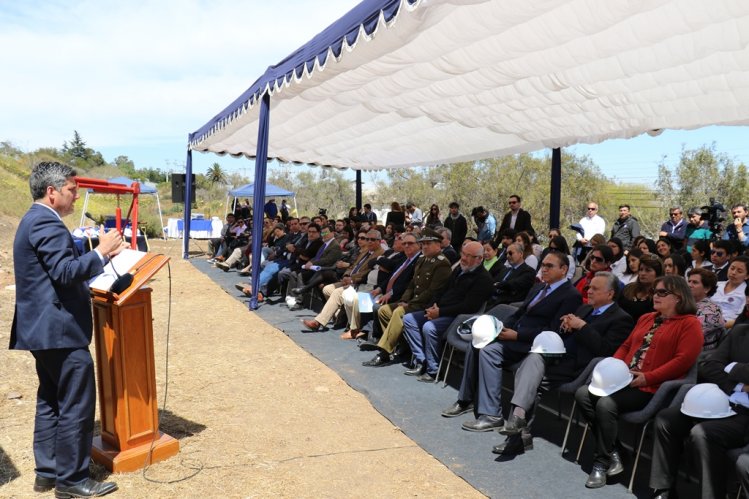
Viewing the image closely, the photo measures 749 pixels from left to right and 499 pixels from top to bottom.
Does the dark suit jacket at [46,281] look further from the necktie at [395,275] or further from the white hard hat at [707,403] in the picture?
the necktie at [395,275]

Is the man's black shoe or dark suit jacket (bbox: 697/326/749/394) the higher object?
dark suit jacket (bbox: 697/326/749/394)

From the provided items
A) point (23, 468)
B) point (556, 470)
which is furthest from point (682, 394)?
point (23, 468)

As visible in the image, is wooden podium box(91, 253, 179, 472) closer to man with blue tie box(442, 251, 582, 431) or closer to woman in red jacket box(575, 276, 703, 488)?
man with blue tie box(442, 251, 582, 431)

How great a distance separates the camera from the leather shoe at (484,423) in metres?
4.02

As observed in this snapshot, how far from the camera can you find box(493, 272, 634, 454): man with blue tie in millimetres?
3670

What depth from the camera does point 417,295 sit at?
5645mm

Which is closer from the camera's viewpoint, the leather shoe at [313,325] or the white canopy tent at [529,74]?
the white canopy tent at [529,74]

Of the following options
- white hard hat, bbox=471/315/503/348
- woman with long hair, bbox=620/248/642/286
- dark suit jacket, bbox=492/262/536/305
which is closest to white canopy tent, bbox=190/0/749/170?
woman with long hair, bbox=620/248/642/286

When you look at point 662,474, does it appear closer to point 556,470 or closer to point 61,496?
point 556,470

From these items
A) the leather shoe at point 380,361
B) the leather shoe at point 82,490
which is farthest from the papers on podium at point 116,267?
the leather shoe at point 380,361

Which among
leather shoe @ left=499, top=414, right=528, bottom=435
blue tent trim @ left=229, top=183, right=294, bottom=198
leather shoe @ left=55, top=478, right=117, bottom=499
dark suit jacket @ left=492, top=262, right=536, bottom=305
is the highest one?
blue tent trim @ left=229, top=183, right=294, bottom=198

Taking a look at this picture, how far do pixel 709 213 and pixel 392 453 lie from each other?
Answer: 5.83m

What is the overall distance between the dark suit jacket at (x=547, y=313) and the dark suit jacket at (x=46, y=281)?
2.69 meters

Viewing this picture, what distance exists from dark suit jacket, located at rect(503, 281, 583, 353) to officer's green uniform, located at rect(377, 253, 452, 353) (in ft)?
4.33
